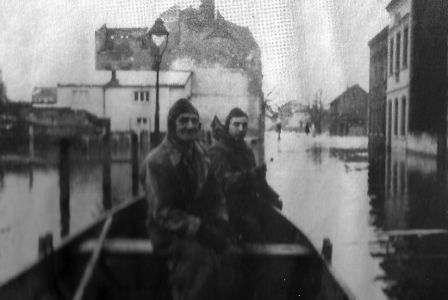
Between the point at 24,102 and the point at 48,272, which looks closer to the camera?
the point at 48,272

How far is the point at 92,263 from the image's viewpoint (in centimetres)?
126

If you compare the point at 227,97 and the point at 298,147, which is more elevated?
the point at 227,97

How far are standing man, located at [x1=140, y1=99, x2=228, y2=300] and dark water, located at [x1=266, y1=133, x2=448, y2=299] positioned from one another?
221 millimetres

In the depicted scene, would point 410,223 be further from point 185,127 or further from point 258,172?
point 185,127

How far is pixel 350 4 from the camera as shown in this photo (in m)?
1.40

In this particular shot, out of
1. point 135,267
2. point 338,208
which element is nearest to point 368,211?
point 338,208

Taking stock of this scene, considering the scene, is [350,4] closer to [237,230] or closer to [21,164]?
→ [237,230]

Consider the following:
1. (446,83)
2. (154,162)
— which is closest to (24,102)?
(154,162)

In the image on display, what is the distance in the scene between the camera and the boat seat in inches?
51.3

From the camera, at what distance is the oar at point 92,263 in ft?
3.98

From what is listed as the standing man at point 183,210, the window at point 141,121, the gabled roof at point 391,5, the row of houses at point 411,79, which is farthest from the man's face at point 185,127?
the gabled roof at point 391,5

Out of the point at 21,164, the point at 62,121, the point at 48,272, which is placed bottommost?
the point at 48,272

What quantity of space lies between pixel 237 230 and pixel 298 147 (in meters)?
0.29

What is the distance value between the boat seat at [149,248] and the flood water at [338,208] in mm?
64
